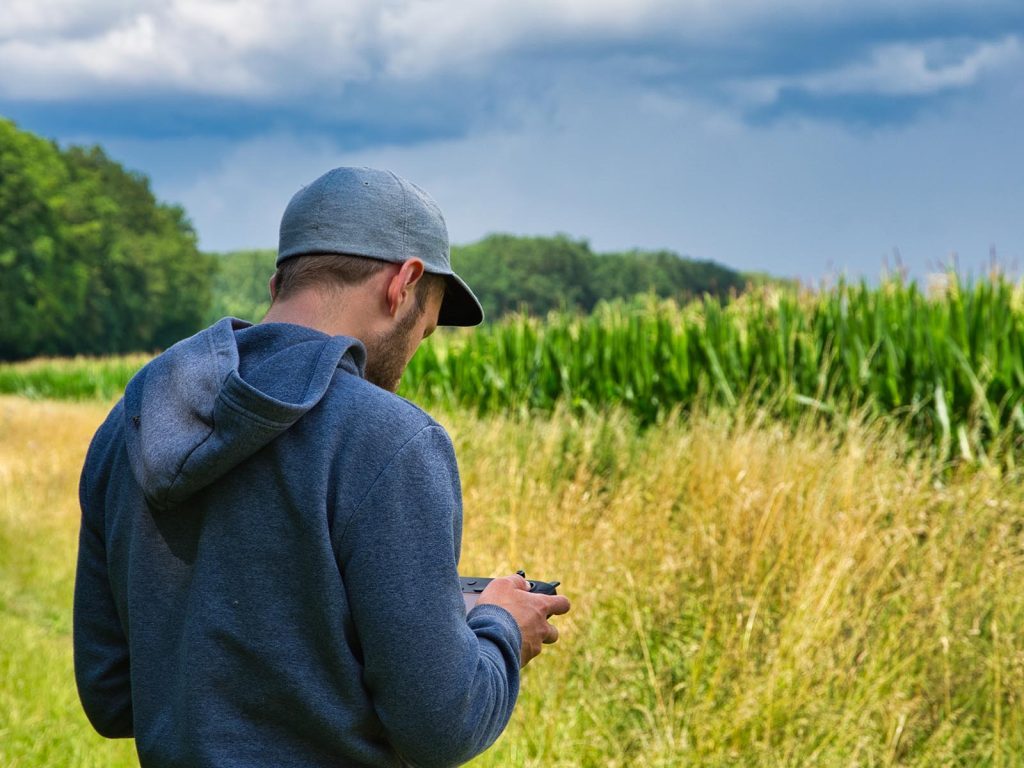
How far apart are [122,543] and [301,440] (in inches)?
19.5

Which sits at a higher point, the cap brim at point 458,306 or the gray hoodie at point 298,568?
the cap brim at point 458,306

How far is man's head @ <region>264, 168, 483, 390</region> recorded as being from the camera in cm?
176

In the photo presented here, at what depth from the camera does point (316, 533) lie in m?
1.62

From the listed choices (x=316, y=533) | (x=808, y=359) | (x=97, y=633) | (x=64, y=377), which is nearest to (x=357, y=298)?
(x=316, y=533)

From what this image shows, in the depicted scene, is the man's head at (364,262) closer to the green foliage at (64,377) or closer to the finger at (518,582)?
the finger at (518,582)

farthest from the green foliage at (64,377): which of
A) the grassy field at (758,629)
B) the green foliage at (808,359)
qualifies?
the grassy field at (758,629)

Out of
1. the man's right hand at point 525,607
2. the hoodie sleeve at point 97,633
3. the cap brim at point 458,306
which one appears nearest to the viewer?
the man's right hand at point 525,607

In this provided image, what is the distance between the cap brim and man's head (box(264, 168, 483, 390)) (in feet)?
0.32

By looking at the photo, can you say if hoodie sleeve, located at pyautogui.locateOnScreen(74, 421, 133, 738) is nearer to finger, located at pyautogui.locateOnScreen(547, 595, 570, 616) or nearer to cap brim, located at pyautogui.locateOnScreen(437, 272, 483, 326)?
cap brim, located at pyautogui.locateOnScreen(437, 272, 483, 326)

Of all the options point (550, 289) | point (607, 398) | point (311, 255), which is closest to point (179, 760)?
point (311, 255)

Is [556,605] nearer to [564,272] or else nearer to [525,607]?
[525,607]

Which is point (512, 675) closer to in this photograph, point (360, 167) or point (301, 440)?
point (301, 440)

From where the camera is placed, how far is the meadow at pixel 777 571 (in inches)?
180

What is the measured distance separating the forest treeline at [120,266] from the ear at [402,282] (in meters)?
46.7
